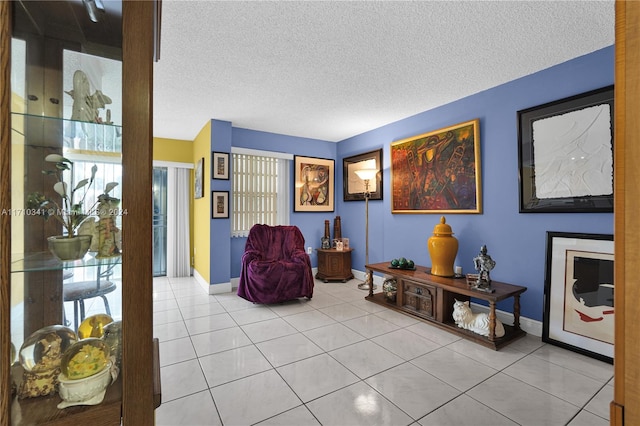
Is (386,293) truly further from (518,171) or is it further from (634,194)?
(634,194)

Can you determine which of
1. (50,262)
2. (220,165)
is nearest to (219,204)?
(220,165)

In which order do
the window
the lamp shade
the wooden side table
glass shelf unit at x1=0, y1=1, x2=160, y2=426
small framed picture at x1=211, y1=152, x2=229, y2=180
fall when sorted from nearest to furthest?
glass shelf unit at x1=0, y1=1, x2=160, y2=426, small framed picture at x1=211, y1=152, x2=229, y2=180, the lamp shade, the window, the wooden side table

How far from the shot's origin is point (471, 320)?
2775mm

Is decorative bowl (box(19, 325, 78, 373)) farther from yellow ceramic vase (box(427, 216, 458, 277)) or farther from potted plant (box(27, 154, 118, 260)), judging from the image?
yellow ceramic vase (box(427, 216, 458, 277))

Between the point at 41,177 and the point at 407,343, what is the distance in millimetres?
2746

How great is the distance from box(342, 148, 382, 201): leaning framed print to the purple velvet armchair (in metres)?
1.57

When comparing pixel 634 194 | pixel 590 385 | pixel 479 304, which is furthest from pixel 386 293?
pixel 634 194

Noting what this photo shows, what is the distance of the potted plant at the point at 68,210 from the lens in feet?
2.45

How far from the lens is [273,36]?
7.18 feet

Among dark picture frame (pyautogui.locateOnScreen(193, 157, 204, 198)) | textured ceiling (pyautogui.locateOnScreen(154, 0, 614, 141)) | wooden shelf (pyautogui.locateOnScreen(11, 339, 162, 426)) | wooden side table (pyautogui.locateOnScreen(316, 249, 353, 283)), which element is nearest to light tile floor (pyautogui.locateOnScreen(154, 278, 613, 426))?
wooden shelf (pyautogui.locateOnScreen(11, 339, 162, 426))

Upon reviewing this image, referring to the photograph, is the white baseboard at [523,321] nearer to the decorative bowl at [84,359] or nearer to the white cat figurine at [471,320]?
the white cat figurine at [471,320]

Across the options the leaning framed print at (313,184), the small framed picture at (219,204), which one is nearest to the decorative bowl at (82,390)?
the small framed picture at (219,204)

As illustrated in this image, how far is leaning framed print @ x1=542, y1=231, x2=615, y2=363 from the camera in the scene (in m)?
2.32

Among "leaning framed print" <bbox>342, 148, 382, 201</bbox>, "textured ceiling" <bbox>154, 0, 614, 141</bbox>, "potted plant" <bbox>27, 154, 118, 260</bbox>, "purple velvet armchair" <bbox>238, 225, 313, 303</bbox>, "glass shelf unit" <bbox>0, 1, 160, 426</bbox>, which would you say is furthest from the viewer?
"leaning framed print" <bbox>342, 148, 382, 201</bbox>
